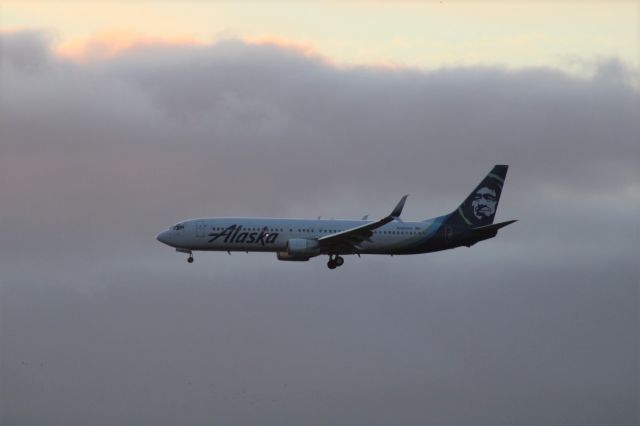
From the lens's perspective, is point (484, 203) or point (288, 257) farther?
point (484, 203)

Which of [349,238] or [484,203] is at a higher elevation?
[484,203]

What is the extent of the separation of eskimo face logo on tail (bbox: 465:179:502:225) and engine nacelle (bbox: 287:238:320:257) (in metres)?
14.6

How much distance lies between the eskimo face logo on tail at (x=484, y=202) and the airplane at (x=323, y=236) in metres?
1.86

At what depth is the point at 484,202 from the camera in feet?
375

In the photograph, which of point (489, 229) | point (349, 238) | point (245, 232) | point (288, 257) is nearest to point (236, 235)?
point (245, 232)

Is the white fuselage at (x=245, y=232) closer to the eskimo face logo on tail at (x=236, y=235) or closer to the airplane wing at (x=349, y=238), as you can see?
the eskimo face logo on tail at (x=236, y=235)

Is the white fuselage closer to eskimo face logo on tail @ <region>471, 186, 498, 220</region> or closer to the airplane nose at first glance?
the airplane nose

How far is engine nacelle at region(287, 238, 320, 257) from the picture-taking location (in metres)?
104

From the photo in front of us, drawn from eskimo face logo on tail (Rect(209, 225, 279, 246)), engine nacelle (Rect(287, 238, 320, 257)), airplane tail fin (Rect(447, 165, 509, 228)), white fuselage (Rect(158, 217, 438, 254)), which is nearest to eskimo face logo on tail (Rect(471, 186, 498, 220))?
airplane tail fin (Rect(447, 165, 509, 228))

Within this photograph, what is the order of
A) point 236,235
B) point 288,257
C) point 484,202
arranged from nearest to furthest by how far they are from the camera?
1. point 236,235
2. point 288,257
3. point 484,202

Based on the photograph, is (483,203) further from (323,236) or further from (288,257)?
(288,257)

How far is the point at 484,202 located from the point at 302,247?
1825cm

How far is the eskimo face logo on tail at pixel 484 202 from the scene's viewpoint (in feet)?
370

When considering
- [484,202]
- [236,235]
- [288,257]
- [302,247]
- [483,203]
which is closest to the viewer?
[302,247]
